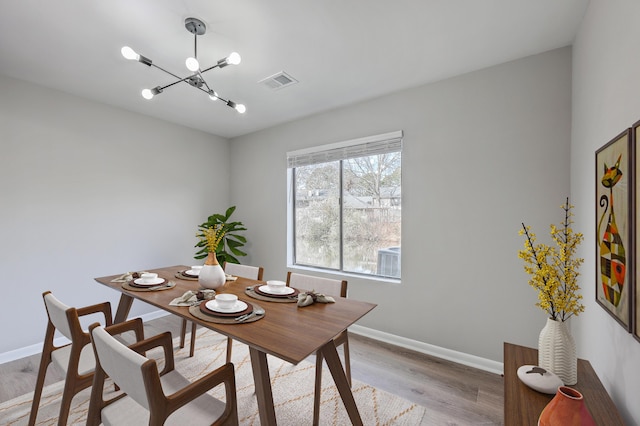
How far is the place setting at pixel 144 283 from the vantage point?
190 cm

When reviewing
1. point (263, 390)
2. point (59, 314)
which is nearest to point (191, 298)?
point (59, 314)

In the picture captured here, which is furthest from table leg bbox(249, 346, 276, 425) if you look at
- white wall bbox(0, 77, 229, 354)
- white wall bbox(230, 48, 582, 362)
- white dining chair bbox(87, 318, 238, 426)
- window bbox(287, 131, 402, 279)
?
white wall bbox(0, 77, 229, 354)

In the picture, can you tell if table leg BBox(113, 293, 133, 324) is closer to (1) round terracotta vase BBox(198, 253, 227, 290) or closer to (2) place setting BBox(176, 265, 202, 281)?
(2) place setting BBox(176, 265, 202, 281)

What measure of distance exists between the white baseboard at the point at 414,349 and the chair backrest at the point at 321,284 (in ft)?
3.91

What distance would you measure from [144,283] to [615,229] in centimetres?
254

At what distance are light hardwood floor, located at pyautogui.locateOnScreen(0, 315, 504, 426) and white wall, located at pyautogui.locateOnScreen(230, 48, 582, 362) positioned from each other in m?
0.21

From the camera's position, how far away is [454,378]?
2.27 metres

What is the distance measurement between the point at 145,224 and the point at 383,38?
130 inches

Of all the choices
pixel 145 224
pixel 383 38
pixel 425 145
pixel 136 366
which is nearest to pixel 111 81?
pixel 145 224

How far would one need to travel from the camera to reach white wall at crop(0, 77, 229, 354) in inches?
103

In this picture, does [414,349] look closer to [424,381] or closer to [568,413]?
[424,381]

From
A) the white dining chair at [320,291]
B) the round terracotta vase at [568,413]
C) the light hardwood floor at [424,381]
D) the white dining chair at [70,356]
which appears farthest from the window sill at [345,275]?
the white dining chair at [70,356]

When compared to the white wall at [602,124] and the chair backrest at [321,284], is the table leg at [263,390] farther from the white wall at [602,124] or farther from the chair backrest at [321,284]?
the white wall at [602,124]

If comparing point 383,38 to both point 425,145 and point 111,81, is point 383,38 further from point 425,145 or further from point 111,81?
point 111,81
